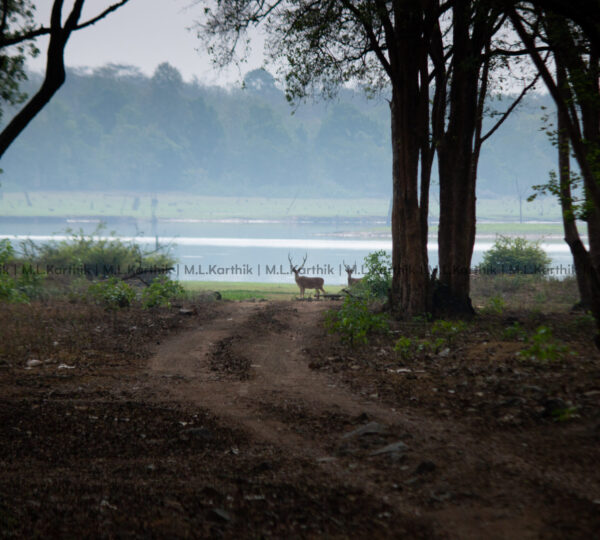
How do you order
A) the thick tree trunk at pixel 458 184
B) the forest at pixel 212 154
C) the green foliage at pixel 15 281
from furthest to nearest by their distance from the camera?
the forest at pixel 212 154, the green foliage at pixel 15 281, the thick tree trunk at pixel 458 184

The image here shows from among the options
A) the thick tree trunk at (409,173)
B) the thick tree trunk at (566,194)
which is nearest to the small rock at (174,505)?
the thick tree trunk at (409,173)

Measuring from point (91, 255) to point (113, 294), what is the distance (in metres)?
8.88

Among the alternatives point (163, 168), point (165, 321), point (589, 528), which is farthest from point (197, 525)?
point (163, 168)

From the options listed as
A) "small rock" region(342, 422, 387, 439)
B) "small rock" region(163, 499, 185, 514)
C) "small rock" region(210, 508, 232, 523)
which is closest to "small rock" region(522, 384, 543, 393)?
"small rock" region(342, 422, 387, 439)

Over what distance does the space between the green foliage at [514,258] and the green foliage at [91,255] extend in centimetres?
1359

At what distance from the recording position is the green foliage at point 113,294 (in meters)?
14.8

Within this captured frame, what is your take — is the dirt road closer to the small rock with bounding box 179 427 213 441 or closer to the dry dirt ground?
the dry dirt ground

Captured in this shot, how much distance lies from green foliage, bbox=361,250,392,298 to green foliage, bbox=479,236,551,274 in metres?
8.46

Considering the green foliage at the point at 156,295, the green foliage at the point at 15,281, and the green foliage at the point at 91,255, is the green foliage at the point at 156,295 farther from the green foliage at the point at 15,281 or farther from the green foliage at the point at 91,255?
the green foliage at the point at 91,255

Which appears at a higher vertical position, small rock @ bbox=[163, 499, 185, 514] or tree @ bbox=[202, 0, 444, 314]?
tree @ bbox=[202, 0, 444, 314]

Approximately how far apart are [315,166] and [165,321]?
109880 mm

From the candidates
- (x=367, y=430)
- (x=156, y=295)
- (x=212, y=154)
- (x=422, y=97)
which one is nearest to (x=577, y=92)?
(x=422, y=97)

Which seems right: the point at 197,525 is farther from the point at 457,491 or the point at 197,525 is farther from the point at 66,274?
the point at 66,274

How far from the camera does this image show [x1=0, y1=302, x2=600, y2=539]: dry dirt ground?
11.1 ft
